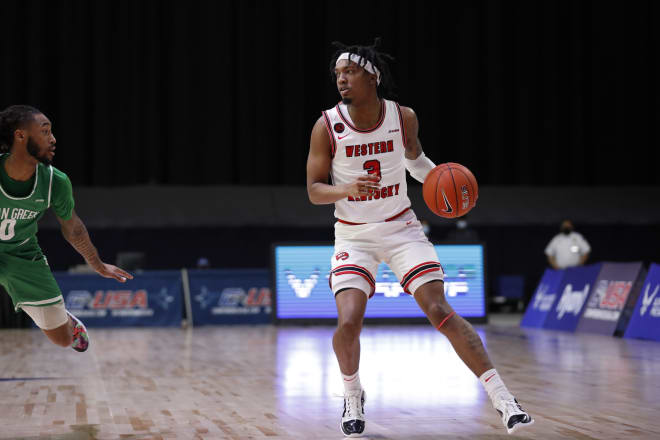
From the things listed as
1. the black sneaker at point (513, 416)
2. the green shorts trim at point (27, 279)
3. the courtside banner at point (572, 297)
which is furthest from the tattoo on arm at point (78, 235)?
the courtside banner at point (572, 297)

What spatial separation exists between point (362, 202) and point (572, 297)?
9113mm

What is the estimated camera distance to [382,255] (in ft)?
16.0

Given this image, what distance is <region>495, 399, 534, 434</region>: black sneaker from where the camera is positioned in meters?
4.23

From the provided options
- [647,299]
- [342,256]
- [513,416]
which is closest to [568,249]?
[647,299]

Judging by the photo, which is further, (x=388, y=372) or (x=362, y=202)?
(x=388, y=372)

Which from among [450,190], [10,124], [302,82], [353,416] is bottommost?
[353,416]

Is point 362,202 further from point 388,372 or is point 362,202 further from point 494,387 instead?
point 388,372

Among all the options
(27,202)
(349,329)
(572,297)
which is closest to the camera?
(349,329)

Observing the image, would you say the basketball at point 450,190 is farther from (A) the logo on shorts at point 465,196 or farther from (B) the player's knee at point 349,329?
(B) the player's knee at point 349,329

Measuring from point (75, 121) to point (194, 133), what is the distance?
2668mm

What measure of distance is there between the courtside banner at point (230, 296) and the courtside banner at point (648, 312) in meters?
6.11

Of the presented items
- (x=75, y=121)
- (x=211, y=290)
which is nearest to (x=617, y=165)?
(x=211, y=290)

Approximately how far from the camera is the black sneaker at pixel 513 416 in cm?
423

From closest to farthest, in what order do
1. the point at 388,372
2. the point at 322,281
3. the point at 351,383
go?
the point at 351,383
the point at 388,372
the point at 322,281
